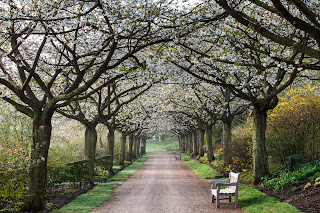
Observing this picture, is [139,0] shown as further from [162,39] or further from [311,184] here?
[311,184]

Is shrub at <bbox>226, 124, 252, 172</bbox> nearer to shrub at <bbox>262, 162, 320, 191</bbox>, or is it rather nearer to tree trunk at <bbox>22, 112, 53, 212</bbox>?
shrub at <bbox>262, 162, 320, 191</bbox>

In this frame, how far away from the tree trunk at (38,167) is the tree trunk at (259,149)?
7.97 m

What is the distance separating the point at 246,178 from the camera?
14281 millimetres

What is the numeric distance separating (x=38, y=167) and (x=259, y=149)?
8.33m

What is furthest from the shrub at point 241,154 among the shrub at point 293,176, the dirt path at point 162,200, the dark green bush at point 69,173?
the dark green bush at point 69,173

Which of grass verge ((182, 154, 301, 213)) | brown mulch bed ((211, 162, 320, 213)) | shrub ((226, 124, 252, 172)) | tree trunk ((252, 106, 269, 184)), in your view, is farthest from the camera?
shrub ((226, 124, 252, 172))

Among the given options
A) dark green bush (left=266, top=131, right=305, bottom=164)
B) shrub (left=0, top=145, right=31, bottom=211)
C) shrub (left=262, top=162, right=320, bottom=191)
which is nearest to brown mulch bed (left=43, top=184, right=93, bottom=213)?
shrub (left=0, top=145, right=31, bottom=211)

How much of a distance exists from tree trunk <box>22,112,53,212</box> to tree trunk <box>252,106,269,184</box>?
26.2 ft

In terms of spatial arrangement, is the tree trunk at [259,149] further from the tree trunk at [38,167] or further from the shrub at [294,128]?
the tree trunk at [38,167]

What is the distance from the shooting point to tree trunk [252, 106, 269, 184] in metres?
12.6

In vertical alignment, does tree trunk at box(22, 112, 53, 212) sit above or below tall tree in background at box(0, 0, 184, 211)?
below

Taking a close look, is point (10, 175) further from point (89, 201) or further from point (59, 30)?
point (59, 30)

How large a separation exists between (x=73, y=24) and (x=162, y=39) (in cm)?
263

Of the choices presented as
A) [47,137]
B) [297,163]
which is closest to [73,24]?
[47,137]
